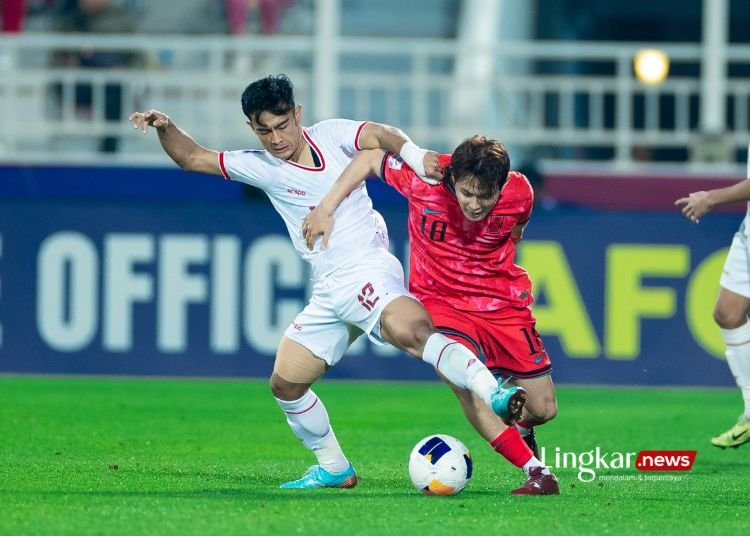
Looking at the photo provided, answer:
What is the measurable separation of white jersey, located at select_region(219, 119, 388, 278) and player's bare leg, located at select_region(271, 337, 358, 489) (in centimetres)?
45

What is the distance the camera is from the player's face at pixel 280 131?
23.6 ft

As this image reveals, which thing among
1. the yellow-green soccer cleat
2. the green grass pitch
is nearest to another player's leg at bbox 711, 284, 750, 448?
the yellow-green soccer cleat

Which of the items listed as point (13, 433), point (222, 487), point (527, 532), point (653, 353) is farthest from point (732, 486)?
point (653, 353)

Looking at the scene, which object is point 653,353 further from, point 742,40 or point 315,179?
point 742,40

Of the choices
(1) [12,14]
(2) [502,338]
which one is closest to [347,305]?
(2) [502,338]

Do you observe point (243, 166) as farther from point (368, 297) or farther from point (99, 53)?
point (99, 53)

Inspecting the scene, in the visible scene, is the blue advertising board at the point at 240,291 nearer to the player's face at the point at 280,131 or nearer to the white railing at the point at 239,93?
the white railing at the point at 239,93

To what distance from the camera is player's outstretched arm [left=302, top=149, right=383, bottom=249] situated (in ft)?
23.4

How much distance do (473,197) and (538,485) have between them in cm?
130

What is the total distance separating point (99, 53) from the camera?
15.0m

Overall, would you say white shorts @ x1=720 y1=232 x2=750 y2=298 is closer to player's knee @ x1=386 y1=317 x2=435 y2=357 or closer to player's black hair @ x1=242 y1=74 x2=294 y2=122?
player's knee @ x1=386 y1=317 x2=435 y2=357

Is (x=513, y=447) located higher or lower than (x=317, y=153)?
lower

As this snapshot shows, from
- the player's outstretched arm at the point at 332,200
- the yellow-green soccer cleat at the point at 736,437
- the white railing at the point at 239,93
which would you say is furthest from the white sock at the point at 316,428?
the white railing at the point at 239,93

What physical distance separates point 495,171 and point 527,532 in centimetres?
167
